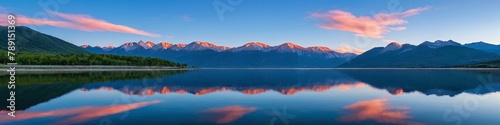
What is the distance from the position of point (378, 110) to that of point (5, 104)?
36020 mm

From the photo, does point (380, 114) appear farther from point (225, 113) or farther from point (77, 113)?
point (77, 113)

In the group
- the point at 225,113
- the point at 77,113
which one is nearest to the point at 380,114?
the point at 225,113

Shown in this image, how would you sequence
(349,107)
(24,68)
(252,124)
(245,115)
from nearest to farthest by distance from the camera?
(252,124), (245,115), (349,107), (24,68)

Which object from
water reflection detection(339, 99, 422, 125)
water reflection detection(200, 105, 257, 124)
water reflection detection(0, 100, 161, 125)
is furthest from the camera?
water reflection detection(200, 105, 257, 124)

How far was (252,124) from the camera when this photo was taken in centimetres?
2233

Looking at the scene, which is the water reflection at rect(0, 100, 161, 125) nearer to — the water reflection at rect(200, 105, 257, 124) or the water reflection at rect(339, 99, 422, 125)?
the water reflection at rect(200, 105, 257, 124)

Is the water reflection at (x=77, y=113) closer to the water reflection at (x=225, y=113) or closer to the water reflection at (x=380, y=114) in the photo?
the water reflection at (x=225, y=113)

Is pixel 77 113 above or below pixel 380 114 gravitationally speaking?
above

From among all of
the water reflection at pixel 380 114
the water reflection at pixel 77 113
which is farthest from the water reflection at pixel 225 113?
the water reflection at pixel 380 114

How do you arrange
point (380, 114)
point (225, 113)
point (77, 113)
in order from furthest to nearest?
point (225, 113), point (77, 113), point (380, 114)

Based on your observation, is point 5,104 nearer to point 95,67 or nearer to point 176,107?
point 176,107

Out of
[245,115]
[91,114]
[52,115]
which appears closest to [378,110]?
[245,115]

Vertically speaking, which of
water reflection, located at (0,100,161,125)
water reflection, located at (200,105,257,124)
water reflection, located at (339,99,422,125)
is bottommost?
A: water reflection, located at (339,99,422,125)

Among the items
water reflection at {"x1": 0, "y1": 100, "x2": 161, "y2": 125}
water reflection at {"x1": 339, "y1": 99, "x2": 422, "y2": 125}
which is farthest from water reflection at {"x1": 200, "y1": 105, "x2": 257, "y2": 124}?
water reflection at {"x1": 339, "y1": 99, "x2": 422, "y2": 125}
